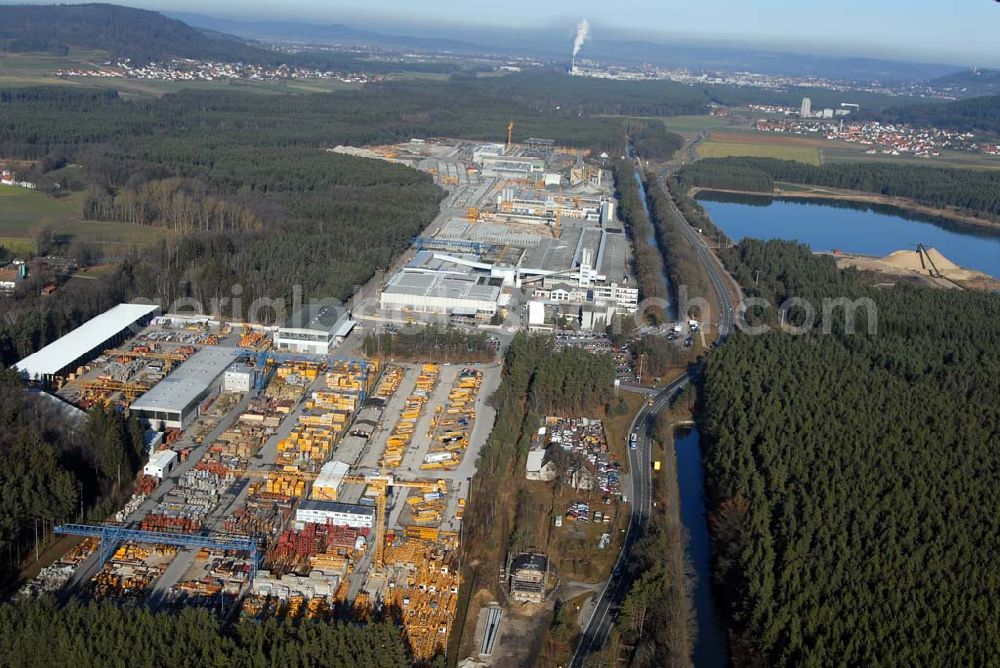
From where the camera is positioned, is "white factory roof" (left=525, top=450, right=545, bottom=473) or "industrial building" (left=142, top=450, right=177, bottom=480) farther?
"white factory roof" (left=525, top=450, right=545, bottom=473)

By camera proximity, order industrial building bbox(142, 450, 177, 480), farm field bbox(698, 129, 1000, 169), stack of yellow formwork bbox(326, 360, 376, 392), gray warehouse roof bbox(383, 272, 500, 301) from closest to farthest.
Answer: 1. industrial building bbox(142, 450, 177, 480)
2. stack of yellow formwork bbox(326, 360, 376, 392)
3. gray warehouse roof bbox(383, 272, 500, 301)
4. farm field bbox(698, 129, 1000, 169)

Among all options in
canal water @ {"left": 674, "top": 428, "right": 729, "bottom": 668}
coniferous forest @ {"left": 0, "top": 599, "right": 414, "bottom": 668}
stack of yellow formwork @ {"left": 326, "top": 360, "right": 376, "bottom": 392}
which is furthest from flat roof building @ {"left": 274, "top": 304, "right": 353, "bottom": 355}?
coniferous forest @ {"left": 0, "top": 599, "right": 414, "bottom": 668}

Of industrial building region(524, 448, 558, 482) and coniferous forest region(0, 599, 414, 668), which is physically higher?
coniferous forest region(0, 599, 414, 668)

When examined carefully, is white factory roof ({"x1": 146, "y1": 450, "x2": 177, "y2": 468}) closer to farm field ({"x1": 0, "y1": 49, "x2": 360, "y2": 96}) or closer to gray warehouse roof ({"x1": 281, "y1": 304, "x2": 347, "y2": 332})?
gray warehouse roof ({"x1": 281, "y1": 304, "x2": 347, "y2": 332})

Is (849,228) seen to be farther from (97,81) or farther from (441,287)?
(97,81)

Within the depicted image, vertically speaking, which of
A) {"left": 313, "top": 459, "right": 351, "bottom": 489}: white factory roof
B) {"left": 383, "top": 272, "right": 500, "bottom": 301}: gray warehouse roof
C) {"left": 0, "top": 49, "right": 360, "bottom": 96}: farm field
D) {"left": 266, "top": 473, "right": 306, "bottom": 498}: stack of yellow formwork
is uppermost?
{"left": 0, "top": 49, "right": 360, "bottom": 96}: farm field

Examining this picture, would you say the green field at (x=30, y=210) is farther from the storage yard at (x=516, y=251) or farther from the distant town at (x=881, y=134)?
the distant town at (x=881, y=134)

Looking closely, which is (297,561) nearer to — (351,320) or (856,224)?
(351,320)
